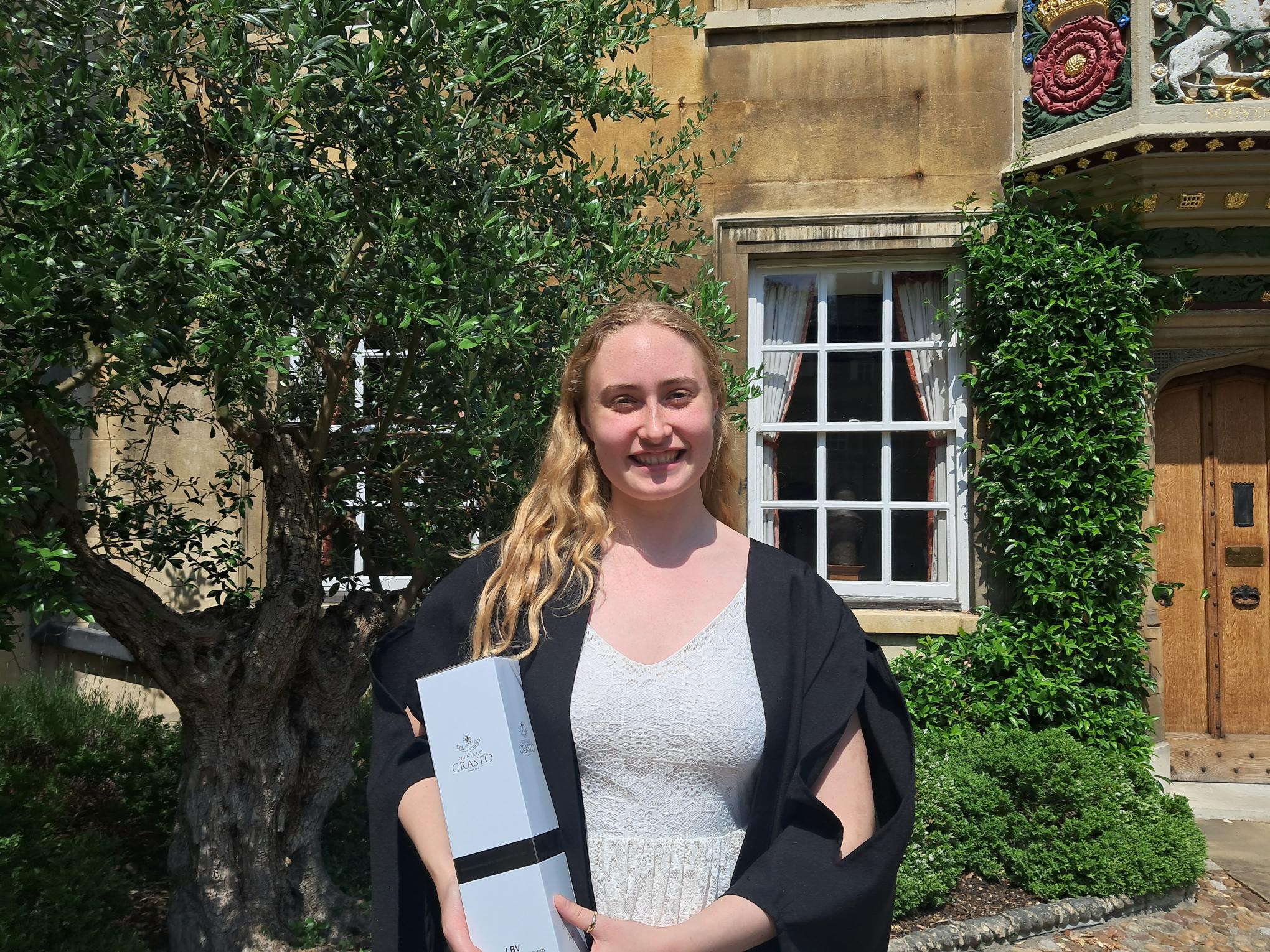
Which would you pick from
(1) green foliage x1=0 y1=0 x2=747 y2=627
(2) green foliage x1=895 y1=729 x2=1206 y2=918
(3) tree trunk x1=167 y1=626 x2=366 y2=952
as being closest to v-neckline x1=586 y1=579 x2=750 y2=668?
(1) green foliage x1=0 y1=0 x2=747 y2=627

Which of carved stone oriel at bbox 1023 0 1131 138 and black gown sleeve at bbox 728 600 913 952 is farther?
carved stone oriel at bbox 1023 0 1131 138

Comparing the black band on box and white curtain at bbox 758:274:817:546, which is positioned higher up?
white curtain at bbox 758:274:817:546

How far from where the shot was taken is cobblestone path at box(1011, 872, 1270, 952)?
4.19 m

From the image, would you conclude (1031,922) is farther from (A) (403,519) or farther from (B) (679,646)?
(B) (679,646)

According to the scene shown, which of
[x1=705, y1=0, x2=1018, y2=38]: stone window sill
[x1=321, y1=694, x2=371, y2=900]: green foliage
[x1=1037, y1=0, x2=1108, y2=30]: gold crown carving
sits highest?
[x1=705, y1=0, x2=1018, y2=38]: stone window sill

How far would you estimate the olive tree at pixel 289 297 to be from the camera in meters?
2.66

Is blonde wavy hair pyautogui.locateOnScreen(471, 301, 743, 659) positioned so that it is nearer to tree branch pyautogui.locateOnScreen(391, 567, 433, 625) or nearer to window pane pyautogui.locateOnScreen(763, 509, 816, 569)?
tree branch pyautogui.locateOnScreen(391, 567, 433, 625)

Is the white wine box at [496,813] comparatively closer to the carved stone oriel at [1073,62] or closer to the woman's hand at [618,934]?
the woman's hand at [618,934]

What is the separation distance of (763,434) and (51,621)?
466 centimetres

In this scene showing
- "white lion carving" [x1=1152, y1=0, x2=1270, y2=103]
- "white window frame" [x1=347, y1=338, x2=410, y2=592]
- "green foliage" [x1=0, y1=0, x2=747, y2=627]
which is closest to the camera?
"green foliage" [x1=0, y1=0, x2=747, y2=627]

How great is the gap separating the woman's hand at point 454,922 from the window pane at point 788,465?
4.91 metres

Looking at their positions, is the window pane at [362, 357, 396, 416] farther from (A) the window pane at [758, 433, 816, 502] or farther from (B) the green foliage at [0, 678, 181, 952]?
(A) the window pane at [758, 433, 816, 502]

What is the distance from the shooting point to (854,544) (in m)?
6.23

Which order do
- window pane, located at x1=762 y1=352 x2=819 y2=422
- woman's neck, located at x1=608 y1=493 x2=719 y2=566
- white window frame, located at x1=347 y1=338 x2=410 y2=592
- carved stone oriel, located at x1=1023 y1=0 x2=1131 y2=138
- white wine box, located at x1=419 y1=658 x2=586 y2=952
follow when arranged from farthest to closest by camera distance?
window pane, located at x1=762 y1=352 x2=819 y2=422, carved stone oriel, located at x1=1023 y1=0 x2=1131 y2=138, white window frame, located at x1=347 y1=338 x2=410 y2=592, woman's neck, located at x1=608 y1=493 x2=719 y2=566, white wine box, located at x1=419 y1=658 x2=586 y2=952
